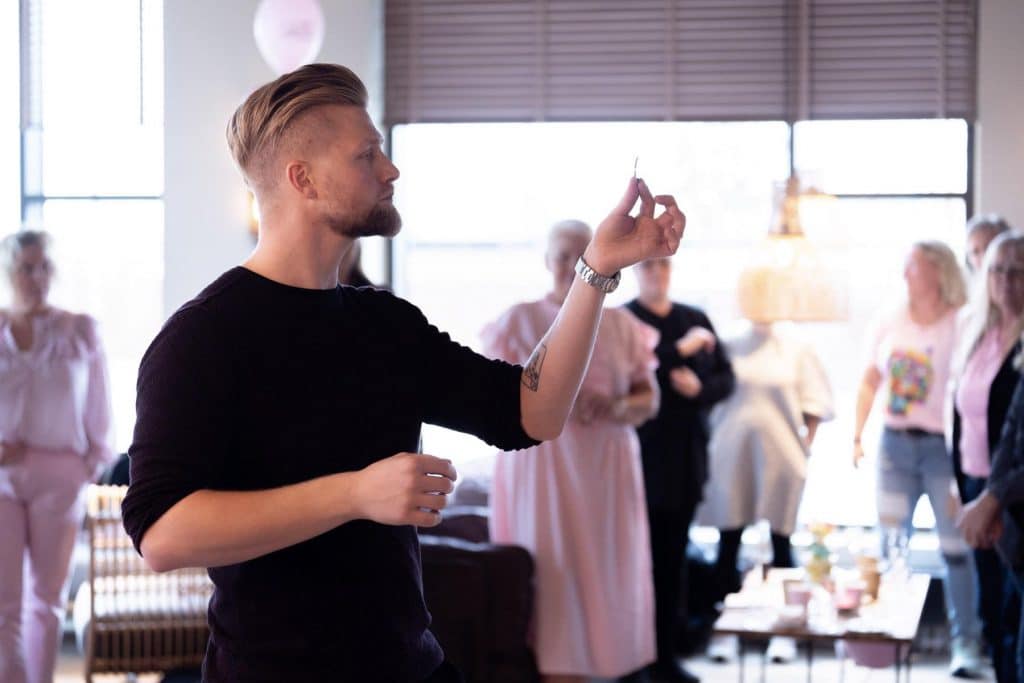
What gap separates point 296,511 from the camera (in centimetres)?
163

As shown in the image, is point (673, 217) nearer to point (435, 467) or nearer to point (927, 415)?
point (435, 467)

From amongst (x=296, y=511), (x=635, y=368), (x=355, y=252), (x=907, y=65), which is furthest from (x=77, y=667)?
(x=296, y=511)

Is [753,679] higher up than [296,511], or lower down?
lower down

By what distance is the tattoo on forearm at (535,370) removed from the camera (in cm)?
196

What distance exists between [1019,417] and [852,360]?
9.80 ft

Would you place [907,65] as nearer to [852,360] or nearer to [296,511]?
[852,360]

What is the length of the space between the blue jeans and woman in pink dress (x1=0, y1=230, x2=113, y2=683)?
299cm

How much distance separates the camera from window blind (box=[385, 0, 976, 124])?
7.02 meters

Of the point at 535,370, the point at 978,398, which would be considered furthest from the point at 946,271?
the point at 535,370

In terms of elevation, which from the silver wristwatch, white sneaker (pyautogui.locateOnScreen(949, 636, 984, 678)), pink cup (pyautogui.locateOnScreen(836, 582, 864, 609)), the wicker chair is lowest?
white sneaker (pyautogui.locateOnScreen(949, 636, 984, 678))

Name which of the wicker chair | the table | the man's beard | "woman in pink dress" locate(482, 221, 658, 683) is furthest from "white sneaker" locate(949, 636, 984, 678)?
the man's beard

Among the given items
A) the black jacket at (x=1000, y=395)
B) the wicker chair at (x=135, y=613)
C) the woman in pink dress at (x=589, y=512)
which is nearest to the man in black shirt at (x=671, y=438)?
the woman in pink dress at (x=589, y=512)

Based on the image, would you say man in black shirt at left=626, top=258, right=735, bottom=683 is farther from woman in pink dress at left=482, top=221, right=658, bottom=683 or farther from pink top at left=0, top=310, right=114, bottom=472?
pink top at left=0, top=310, right=114, bottom=472

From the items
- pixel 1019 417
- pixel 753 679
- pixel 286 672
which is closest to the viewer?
pixel 286 672
